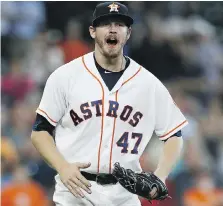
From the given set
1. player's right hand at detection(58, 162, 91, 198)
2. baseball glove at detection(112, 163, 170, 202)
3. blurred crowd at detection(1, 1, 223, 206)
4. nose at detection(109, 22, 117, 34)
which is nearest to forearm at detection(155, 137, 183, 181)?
baseball glove at detection(112, 163, 170, 202)

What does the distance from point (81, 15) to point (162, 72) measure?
161 centimetres

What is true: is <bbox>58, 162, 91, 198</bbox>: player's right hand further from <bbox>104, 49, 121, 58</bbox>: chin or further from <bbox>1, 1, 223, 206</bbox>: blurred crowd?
<bbox>1, 1, 223, 206</bbox>: blurred crowd

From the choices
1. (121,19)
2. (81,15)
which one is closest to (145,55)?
(81,15)

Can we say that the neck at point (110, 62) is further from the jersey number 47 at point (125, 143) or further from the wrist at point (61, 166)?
the wrist at point (61, 166)

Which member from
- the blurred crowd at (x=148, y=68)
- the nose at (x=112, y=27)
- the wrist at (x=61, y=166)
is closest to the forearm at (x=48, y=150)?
the wrist at (x=61, y=166)

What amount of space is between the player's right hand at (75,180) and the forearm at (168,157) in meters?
0.56

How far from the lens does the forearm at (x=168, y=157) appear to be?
4.53 m

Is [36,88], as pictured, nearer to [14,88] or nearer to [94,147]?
[14,88]

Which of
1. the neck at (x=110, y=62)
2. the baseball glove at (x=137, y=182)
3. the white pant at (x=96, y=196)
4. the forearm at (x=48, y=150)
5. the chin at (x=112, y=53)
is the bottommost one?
the white pant at (x=96, y=196)

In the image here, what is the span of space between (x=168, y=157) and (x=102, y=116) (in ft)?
1.68

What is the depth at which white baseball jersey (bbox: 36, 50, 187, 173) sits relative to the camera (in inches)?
177

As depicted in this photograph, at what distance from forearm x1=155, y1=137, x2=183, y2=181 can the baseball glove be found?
130mm

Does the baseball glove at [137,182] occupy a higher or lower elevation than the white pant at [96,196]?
higher

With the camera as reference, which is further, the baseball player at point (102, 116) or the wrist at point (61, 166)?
the baseball player at point (102, 116)
